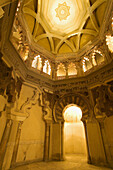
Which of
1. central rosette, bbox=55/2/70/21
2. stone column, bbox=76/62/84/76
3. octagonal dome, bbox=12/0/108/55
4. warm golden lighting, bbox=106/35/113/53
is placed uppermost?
central rosette, bbox=55/2/70/21

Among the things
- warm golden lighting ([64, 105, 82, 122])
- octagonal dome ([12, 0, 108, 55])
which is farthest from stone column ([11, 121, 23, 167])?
octagonal dome ([12, 0, 108, 55])

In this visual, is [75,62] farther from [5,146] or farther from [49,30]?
[5,146]

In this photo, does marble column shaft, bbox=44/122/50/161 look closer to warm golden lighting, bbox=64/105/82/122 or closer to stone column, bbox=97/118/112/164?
stone column, bbox=97/118/112/164

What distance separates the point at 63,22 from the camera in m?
8.27

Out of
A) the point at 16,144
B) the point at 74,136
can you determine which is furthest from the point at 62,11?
the point at 74,136

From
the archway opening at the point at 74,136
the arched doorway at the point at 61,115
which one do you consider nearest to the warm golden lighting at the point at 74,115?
the archway opening at the point at 74,136

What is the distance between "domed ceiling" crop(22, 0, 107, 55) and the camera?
6992mm

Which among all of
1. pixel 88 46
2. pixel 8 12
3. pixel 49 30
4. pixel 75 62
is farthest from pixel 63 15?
pixel 8 12

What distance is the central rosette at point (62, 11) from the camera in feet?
24.6

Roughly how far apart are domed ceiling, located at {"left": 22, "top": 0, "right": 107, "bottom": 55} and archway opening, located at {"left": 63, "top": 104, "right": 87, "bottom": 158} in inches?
241

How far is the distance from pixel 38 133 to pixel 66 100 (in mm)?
2900

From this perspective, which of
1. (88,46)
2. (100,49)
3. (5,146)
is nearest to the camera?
(5,146)

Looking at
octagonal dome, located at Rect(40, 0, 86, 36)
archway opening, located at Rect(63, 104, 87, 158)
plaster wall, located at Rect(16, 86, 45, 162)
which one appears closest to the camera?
plaster wall, located at Rect(16, 86, 45, 162)

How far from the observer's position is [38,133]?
5992 millimetres
